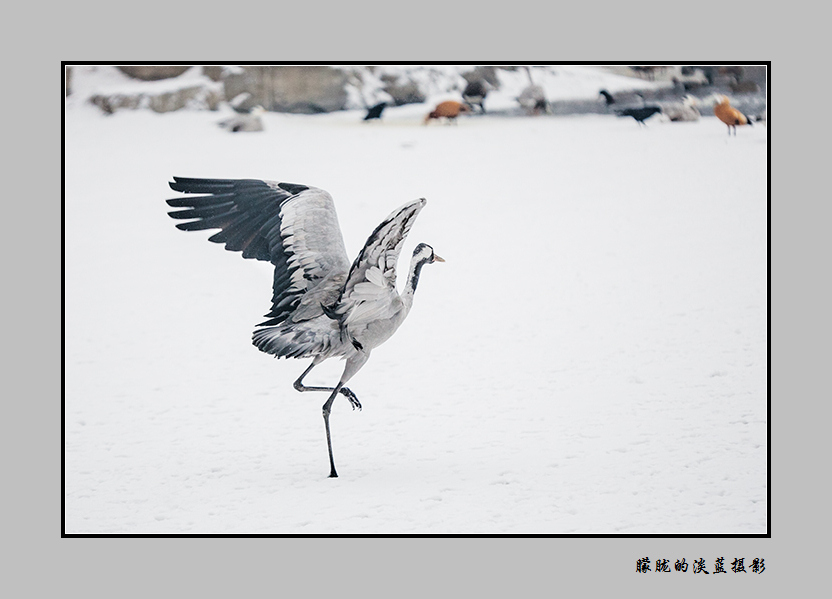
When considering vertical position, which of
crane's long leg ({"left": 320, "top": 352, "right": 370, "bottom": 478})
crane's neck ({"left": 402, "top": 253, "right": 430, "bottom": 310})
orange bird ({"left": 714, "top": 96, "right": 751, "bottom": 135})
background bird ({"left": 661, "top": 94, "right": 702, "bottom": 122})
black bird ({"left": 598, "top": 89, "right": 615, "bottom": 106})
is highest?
black bird ({"left": 598, "top": 89, "right": 615, "bottom": 106})

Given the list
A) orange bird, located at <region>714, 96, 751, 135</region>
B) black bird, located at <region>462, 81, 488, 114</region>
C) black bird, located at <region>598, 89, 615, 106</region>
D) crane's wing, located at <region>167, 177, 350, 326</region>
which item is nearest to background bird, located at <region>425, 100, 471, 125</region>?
black bird, located at <region>462, 81, 488, 114</region>

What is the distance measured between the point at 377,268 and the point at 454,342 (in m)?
2.30

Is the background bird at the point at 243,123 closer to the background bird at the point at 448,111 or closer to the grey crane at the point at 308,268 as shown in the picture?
the background bird at the point at 448,111

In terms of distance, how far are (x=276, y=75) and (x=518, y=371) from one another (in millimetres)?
2621

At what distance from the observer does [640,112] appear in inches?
305

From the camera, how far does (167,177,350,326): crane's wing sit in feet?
18.0

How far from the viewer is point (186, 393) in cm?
664

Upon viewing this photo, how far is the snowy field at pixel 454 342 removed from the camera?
559 centimetres

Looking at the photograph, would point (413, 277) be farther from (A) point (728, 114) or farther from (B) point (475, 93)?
(A) point (728, 114)

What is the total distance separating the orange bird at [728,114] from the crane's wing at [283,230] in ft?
10.0

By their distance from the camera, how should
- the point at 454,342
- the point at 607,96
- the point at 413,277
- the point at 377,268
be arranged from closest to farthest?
the point at 377,268 < the point at 413,277 < the point at 454,342 < the point at 607,96

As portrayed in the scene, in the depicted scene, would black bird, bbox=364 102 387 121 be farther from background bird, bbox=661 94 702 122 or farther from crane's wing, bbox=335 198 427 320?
crane's wing, bbox=335 198 427 320

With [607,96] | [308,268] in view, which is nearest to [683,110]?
[607,96]

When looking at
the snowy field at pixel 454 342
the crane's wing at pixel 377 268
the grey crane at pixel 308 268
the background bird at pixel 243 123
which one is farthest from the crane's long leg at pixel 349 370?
the background bird at pixel 243 123
